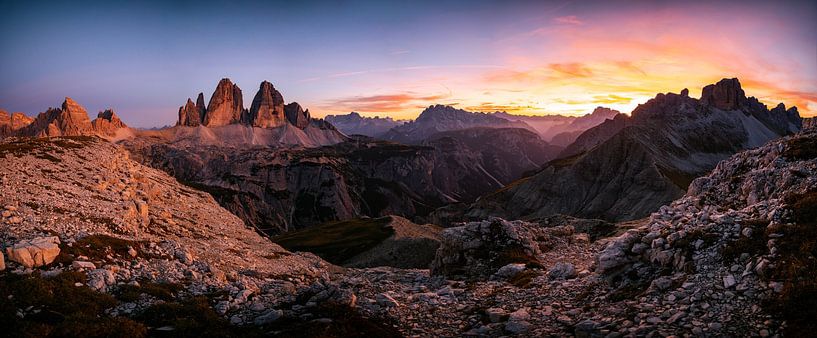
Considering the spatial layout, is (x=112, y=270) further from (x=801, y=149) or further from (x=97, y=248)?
(x=801, y=149)

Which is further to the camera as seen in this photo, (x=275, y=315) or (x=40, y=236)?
(x=40, y=236)

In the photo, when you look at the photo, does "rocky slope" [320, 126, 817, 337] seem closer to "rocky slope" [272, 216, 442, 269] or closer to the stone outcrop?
the stone outcrop

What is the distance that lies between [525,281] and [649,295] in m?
9.36

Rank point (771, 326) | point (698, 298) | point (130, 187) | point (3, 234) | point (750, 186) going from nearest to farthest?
point (771, 326), point (698, 298), point (3, 234), point (750, 186), point (130, 187)

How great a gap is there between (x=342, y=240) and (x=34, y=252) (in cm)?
10823

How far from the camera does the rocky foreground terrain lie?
16.1 metres

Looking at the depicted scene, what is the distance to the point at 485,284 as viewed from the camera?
29906 mm

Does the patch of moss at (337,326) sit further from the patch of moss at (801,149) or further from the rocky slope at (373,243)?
the rocky slope at (373,243)

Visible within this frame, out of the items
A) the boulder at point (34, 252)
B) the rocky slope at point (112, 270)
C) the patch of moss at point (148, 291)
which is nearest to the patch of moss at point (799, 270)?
the rocky slope at point (112, 270)

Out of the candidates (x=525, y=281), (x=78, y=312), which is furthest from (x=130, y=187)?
(x=525, y=281)

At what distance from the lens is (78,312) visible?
17.5m

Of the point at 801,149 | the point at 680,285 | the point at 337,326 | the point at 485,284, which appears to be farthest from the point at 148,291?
the point at 801,149

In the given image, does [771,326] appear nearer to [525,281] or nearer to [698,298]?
[698,298]

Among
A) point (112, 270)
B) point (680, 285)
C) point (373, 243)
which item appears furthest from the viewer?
point (373, 243)
